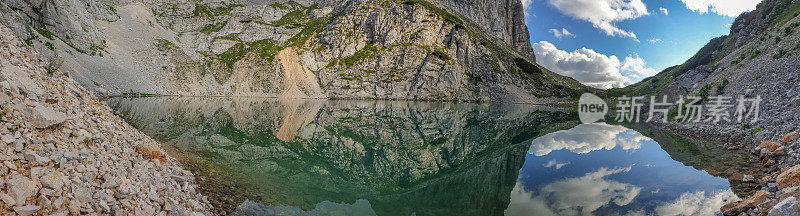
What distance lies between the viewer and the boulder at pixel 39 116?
25.0ft

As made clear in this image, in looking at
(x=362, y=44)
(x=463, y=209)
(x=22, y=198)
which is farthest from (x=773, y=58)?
(x=362, y=44)

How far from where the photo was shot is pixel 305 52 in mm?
137875

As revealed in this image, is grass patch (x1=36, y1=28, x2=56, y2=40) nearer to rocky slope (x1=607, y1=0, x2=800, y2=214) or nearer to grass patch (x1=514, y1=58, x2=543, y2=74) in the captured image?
rocky slope (x1=607, y1=0, x2=800, y2=214)

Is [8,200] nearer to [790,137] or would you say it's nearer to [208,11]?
[790,137]

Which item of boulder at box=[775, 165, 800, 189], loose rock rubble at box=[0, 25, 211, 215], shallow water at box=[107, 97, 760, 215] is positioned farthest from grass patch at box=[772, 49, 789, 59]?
loose rock rubble at box=[0, 25, 211, 215]

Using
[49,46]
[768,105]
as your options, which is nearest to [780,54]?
[768,105]

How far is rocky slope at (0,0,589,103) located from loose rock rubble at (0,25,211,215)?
268 ft

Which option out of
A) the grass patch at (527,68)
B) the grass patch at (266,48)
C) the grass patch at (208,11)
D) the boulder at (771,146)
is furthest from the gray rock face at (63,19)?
the grass patch at (527,68)

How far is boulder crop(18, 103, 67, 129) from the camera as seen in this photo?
7.62m

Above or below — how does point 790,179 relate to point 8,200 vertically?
below

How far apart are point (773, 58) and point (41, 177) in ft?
205

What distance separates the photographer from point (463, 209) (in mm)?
11742

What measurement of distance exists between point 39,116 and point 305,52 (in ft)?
452

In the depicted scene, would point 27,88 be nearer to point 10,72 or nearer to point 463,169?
point 10,72
